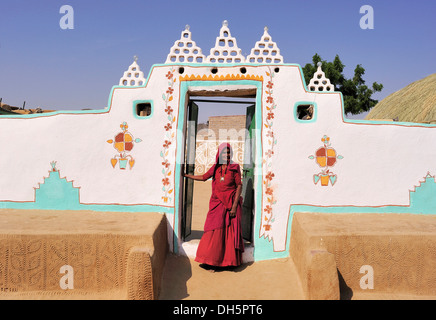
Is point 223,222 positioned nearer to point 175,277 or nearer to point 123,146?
point 175,277

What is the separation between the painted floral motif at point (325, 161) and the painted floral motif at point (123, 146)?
2.47m

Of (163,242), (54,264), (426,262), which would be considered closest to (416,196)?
(426,262)

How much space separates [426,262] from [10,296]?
469cm

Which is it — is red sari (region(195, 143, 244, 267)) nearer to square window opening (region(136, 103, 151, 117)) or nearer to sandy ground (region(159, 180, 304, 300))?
sandy ground (region(159, 180, 304, 300))

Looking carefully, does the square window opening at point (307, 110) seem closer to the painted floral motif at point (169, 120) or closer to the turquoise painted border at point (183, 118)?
the turquoise painted border at point (183, 118)

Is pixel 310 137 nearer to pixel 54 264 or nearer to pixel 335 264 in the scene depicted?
pixel 335 264

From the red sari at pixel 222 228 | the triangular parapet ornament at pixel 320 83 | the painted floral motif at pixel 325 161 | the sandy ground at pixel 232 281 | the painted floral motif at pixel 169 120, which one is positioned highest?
the triangular parapet ornament at pixel 320 83

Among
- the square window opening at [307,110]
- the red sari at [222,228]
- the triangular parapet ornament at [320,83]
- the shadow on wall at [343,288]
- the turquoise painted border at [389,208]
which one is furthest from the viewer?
the square window opening at [307,110]

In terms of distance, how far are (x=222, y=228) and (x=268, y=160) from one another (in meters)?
1.12

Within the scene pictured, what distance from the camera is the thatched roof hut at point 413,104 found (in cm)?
930

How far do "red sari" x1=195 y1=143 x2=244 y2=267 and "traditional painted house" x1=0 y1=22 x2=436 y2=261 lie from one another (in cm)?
32

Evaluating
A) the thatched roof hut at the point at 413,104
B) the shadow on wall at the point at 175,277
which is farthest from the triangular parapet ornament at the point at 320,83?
the thatched roof hut at the point at 413,104

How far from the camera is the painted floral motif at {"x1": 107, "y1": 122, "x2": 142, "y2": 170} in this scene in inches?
206

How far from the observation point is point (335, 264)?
399 centimetres
